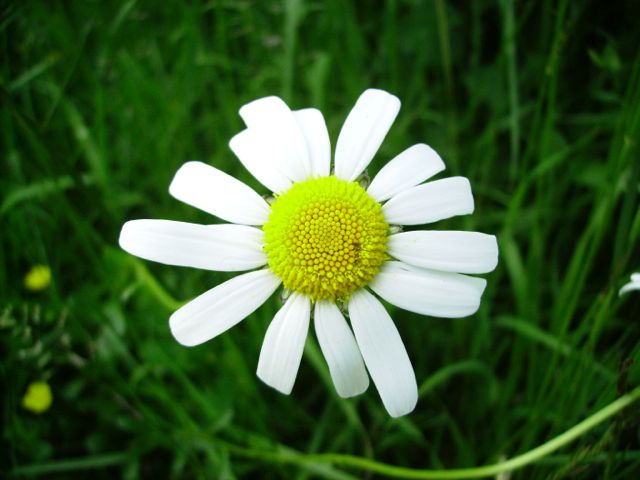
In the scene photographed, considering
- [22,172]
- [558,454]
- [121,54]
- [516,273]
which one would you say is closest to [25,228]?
[22,172]

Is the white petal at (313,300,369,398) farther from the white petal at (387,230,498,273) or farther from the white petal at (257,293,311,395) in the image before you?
the white petal at (387,230,498,273)

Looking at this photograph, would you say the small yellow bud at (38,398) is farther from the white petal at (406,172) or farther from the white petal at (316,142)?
the white petal at (406,172)

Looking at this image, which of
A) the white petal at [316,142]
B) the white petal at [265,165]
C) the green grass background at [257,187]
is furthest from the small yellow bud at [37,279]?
the white petal at [316,142]

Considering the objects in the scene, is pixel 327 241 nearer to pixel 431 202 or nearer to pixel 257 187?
pixel 431 202

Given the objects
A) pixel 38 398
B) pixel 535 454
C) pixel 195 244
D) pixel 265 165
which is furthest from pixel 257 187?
pixel 535 454

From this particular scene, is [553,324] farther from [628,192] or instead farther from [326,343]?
[326,343]
